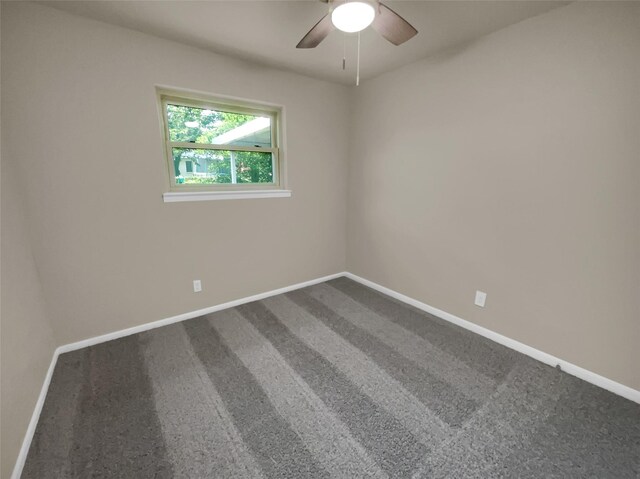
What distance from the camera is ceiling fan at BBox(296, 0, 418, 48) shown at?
1.31 m

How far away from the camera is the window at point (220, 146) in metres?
2.38

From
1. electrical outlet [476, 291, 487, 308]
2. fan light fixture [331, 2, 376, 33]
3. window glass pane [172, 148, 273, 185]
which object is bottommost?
electrical outlet [476, 291, 487, 308]

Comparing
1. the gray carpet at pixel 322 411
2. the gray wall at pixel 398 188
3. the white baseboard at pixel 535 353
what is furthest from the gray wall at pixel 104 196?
the white baseboard at pixel 535 353

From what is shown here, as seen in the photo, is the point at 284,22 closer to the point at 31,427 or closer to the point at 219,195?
the point at 219,195

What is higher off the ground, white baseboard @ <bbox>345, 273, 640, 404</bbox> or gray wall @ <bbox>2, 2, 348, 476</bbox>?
gray wall @ <bbox>2, 2, 348, 476</bbox>

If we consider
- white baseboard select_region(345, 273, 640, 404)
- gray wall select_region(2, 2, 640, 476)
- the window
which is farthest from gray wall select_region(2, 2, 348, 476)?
white baseboard select_region(345, 273, 640, 404)

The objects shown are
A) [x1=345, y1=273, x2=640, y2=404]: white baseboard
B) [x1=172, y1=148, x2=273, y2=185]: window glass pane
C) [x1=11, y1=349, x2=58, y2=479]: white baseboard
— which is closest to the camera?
[x1=11, y1=349, x2=58, y2=479]: white baseboard

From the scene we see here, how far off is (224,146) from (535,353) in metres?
3.04

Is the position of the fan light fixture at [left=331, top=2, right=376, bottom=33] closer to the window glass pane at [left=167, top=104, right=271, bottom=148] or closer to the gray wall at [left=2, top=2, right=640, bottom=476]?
the gray wall at [left=2, top=2, right=640, bottom=476]

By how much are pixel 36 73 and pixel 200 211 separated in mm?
1293

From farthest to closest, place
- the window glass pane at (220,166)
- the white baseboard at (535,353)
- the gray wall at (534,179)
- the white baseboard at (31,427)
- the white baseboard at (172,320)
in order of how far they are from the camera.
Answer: the window glass pane at (220,166) < the white baseboard at (172,320) < the white baseboard at (535,353) < the gray wall at (534,179) < the white baseboard at (31,427)

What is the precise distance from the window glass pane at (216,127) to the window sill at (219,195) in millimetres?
461

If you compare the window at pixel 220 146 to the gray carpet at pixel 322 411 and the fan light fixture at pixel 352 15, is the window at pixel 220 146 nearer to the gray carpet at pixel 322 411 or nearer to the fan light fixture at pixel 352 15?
the gray carpet at pixel 322 411

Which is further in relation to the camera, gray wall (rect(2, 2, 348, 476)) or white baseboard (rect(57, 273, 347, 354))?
white baseboard (rect(57, 273, 347, 354))
